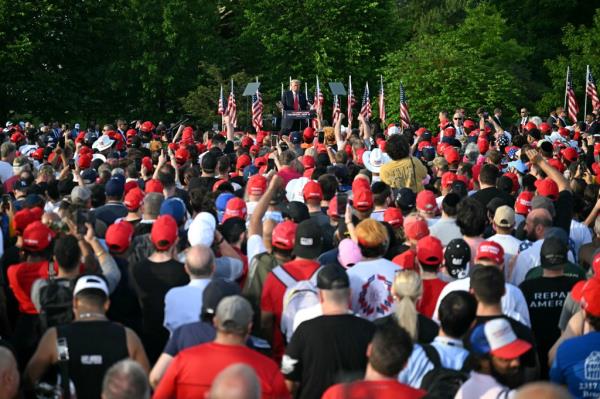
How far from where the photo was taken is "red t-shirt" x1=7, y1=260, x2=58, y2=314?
858cm

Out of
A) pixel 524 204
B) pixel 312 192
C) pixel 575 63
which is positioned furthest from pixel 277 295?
pixel 575 63

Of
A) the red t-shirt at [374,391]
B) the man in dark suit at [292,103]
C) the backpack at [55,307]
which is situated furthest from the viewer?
the man in dark suit at [292,103]

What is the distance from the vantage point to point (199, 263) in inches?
306

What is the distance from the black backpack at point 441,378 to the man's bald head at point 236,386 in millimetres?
1401

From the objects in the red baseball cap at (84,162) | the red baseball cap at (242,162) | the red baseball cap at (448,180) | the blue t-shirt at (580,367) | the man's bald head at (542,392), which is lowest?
the blue t-shirt at (580,367)

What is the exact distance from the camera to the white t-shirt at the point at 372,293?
316 inches

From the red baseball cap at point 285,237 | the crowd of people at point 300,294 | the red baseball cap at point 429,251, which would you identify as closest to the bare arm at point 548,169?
the crowd of people at point 300,294

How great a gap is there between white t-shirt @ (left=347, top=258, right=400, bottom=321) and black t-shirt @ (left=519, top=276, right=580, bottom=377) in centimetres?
124

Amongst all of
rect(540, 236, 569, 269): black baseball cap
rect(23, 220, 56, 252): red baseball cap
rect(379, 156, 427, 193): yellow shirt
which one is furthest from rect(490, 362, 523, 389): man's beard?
rect(379, 156, 427, 193): yellow shirt

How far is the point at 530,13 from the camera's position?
57.4 metres

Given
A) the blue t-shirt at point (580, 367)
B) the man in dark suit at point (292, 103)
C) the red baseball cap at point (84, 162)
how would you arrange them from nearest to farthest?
the blue t-shirt at point (580, 367)
the red baseball cap at point (84, 162)
the man in dark suit at point (292, 103)

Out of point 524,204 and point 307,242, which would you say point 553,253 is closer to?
point 307,242

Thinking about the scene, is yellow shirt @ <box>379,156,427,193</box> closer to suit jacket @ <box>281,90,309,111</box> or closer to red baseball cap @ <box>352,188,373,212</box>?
red baseball cap @ <box>352,188,373,212</box>

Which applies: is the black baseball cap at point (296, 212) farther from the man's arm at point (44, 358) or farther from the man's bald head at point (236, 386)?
the man's bald head at point (236, 386)
